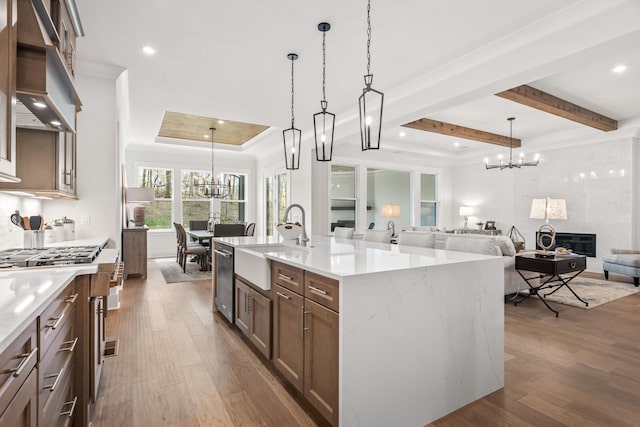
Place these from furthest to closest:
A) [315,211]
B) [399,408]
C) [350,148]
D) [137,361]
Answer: [350,148], [315,211], [137,361], [399,408]

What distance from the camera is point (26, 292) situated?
49.8 inches

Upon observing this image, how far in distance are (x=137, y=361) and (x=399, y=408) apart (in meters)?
2.06

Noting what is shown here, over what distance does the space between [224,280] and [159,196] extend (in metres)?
6.11

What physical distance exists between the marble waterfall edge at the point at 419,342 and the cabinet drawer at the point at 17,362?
1172 millimetres

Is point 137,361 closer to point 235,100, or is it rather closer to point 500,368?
point 500,368

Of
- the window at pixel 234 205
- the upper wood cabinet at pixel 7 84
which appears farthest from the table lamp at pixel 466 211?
the upper wood cabinet at pixel 7 84

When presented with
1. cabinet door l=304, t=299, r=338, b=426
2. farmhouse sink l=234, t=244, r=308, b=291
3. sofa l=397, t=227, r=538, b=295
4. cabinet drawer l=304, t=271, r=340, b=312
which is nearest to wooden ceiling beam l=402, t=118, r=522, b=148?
sofa l=397, t=227, r=538, b=295

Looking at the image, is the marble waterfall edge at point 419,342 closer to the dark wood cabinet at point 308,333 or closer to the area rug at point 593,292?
the dark wood cabinet at point 308,333

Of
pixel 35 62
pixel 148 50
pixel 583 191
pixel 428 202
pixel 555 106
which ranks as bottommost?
pixel 428 202

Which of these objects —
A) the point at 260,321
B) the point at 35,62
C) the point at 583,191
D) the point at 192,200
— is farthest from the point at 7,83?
the point at 583,191

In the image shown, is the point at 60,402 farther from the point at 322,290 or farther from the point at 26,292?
the point at 322,290

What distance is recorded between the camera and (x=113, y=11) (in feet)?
9.35

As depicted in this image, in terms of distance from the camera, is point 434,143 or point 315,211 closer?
point 315,211

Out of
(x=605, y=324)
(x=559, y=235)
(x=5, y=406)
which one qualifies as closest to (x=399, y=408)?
(x=5, y=406)
